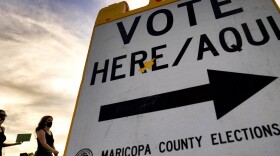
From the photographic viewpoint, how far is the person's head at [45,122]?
10.6ft

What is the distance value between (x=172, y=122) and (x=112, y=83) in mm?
511

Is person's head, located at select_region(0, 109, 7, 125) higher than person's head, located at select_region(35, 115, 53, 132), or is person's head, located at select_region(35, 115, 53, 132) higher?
person's head, located at select_region(0, 109, 7, 125)

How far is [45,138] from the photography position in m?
3.13

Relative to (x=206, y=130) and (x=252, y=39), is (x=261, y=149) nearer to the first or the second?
(x=206, y=130)

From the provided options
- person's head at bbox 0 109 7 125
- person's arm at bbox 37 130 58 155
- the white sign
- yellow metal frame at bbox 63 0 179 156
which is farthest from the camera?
person's head at bbox 0 109 7 125

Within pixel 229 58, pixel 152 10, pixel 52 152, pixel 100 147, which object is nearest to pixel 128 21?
pixel 152 10

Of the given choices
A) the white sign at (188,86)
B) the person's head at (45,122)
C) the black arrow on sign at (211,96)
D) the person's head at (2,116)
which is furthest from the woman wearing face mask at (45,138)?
the black arrow on sign at (211,96)

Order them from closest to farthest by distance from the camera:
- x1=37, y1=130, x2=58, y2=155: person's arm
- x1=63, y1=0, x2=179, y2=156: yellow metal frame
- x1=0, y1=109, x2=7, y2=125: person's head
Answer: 1. x1=63, y1=0, x2=179, y2=156: yellow metal frame
2. x1=37, y1=130, x2=58, y2=155: person's arm
3. x1=0, y1=109, x2=7, y2=125: person's head

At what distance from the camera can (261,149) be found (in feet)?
3.01

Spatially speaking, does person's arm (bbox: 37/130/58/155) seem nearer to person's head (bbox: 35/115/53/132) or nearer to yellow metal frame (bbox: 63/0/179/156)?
person's head (bbox: 35/115/53/132)

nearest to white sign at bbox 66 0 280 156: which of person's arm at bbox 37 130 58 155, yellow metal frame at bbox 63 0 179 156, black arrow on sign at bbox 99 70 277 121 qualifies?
black arrow on sign at bbox 99 70 277 121

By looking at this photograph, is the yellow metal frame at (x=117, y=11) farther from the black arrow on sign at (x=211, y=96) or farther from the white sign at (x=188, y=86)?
the black arrow on sign at (x=211, y=96)

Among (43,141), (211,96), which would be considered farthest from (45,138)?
(211,96)

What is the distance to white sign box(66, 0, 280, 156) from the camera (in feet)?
3.33
